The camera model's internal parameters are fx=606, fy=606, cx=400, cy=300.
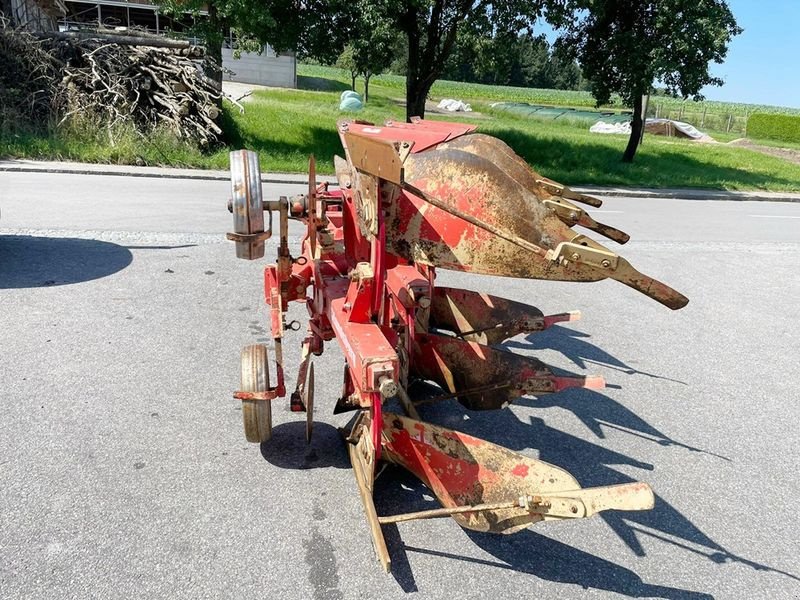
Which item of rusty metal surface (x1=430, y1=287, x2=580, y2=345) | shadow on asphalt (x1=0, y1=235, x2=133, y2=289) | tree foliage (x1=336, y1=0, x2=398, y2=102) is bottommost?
shadow on asphalt (x1=0, y1=235, x2=133, y2=289)

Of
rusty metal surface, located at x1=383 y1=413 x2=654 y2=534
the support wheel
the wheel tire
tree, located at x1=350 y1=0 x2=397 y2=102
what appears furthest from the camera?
tree, located at x1=350 y1=0 x2=397 y2=102

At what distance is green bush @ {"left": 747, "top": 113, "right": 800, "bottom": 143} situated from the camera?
3444 cm

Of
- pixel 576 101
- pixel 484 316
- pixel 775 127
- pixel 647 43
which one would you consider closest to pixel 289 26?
pixel 647 43

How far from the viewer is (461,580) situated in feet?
8.64

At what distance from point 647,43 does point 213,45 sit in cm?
1075

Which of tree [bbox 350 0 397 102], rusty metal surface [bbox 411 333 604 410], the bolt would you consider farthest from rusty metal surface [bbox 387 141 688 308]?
tree [bbox 350 0 397 102]

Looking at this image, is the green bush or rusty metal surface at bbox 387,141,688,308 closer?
rusty metal surface at bbox 387,141,688,308

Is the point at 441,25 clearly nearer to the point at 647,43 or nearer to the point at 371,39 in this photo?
the point at 371,39

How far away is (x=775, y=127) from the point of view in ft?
115

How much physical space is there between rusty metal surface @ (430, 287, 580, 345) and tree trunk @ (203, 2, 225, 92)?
1149 cm

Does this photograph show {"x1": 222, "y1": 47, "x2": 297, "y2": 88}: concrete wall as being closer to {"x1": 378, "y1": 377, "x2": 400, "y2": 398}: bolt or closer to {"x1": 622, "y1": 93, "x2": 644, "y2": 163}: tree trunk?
{"x1": 622, "y1": 93, "x2": 644, "y2": 163}: tree trunk

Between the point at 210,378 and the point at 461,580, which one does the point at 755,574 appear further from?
the point at 210,378

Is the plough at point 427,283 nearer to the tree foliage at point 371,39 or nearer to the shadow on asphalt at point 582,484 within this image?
the shadow on asphalt at point 582,484

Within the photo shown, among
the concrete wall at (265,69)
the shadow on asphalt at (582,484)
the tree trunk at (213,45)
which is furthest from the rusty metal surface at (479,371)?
the concrete wall at (265,69)
